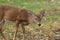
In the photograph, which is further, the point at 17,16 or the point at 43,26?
the point at 43,26

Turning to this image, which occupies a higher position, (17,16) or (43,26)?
(17,16)

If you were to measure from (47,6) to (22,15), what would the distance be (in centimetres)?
493

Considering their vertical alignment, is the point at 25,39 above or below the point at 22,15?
below

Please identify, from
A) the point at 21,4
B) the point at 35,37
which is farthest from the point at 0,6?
the point at 21,4

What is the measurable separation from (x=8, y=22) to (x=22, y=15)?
101 centimetres

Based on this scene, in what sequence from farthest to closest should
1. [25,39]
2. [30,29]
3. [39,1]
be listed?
1. [39,1]
2. [30,29]
3. [25,39]

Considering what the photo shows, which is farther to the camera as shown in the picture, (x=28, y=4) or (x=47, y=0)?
(x=47, y=0)

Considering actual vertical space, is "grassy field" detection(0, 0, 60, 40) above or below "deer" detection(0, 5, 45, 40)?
below

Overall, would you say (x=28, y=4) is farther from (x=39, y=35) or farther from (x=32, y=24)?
(x=39, y=35)

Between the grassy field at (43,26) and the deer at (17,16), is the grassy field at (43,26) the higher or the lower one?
the lower one

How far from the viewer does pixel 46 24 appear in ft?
41.4

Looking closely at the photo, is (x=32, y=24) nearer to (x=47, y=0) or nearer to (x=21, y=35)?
(x=21, y=35)

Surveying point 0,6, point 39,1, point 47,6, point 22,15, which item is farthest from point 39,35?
point 39,1

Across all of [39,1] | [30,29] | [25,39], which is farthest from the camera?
[39,1]
